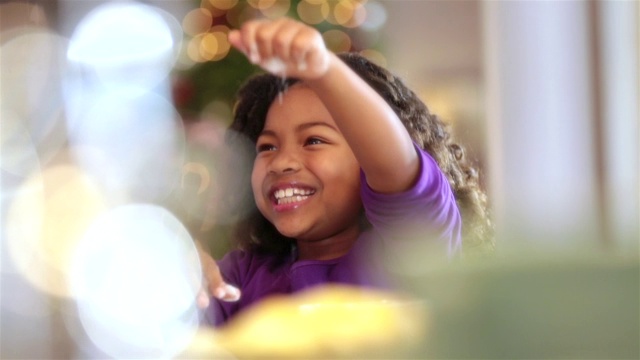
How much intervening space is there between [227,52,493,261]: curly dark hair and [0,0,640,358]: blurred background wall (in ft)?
0.06

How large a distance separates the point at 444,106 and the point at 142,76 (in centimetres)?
24

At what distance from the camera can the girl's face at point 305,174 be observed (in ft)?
1.67

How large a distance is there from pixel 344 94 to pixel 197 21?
216 mm

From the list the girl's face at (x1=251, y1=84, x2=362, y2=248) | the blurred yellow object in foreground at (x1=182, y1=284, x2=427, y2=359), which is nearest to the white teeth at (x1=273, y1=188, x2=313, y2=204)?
the girl's face at (x1=251, y1=84, x2=362, y2=248)

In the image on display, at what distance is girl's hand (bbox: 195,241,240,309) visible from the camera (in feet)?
1.74

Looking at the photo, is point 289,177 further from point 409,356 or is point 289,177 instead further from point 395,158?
point 409,356

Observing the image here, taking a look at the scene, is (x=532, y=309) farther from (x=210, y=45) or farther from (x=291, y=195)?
(x=210, y=45)

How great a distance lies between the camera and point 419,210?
0.49 m

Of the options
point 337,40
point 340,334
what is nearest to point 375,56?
point 337,40

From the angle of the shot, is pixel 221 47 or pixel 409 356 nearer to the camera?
pixel 409 356

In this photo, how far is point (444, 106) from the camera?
1.92 ft

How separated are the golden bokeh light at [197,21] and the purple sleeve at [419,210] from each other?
0.19 m

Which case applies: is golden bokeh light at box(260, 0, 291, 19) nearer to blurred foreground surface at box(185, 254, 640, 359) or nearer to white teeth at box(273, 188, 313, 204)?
white teeth at box(273, 188, 313, 204)

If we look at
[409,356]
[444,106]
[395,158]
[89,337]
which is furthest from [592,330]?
[89,337]
